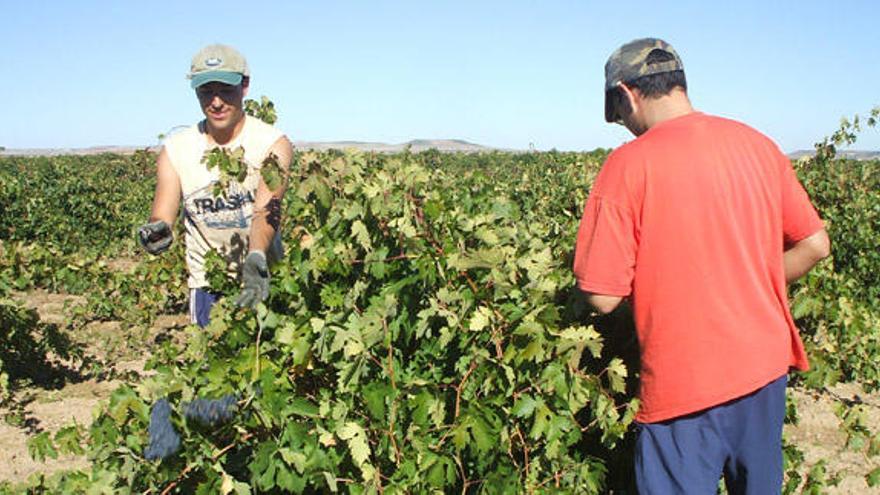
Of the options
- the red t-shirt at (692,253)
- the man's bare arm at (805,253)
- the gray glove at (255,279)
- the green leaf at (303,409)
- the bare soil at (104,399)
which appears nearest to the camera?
the red t-shirt at (692,253)

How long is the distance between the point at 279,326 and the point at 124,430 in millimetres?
595

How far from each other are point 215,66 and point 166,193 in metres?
0.61

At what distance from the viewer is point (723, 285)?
2.03m

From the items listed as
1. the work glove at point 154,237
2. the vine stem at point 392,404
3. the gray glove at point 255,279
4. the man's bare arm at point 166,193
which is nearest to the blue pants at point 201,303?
the man's bare arm at point 166,193

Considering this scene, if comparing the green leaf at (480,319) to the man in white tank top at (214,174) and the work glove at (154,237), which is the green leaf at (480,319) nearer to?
the man in white tank top at (214,174)

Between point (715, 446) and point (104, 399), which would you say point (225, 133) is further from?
point (104, 399)

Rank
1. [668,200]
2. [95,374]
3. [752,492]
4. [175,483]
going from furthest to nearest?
1. [95,374]
2. [175,483]
3. [752,492]
4. [668,200]

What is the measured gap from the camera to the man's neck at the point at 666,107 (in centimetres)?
212

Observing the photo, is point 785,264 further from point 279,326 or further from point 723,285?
point 279,326

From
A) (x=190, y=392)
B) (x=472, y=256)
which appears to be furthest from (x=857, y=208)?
(x=190, y=392)

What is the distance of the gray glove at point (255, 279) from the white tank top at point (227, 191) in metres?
0.62

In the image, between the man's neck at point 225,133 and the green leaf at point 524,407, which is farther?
the man's neck at point 225,133

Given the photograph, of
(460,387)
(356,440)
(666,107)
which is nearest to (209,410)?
(356,440)

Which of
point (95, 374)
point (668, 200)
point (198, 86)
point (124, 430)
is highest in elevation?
point (198, 86)
